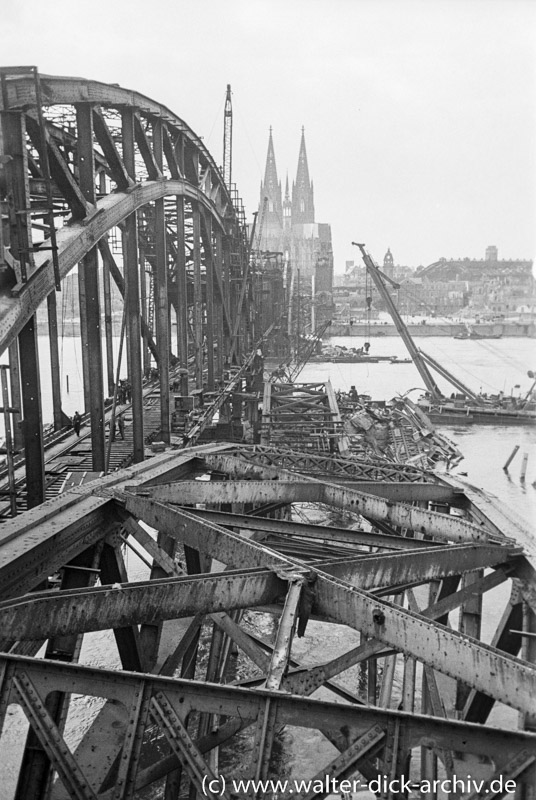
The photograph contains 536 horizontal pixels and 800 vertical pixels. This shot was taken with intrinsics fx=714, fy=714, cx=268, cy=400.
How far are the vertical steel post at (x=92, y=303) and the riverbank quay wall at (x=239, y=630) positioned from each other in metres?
3.04

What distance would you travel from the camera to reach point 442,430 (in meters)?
49.4

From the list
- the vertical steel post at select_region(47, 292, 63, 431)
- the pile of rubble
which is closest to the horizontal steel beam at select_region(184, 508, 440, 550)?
the vertical steel post at select_region(47, 292, 63, 431)

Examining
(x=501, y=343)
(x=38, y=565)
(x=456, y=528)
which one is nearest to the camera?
(x=38, y=565)

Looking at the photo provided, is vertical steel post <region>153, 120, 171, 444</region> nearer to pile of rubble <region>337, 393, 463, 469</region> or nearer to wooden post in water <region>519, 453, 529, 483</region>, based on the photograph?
pile of rubble <region>337, 393, 463, 469</region>

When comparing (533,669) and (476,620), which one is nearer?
(533,669)

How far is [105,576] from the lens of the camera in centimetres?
812

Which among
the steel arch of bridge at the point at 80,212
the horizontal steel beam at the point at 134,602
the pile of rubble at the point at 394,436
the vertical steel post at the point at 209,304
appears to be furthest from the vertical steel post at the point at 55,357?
the pile of rubble at the point at 394,436

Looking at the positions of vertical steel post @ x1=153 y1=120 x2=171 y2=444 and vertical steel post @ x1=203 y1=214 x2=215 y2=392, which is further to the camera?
vertical steel post @ x1=203 y1=214 x2=215 y2=392

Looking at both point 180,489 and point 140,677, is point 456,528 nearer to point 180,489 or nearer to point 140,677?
point 180,489

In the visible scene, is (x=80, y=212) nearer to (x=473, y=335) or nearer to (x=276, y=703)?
(x=276, y=703)

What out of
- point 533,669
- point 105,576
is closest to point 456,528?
point 533,669

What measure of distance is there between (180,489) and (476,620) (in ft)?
12.9

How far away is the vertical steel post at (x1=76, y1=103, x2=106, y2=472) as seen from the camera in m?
13.5

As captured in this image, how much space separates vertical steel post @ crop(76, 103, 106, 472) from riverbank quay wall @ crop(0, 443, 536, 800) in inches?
120
